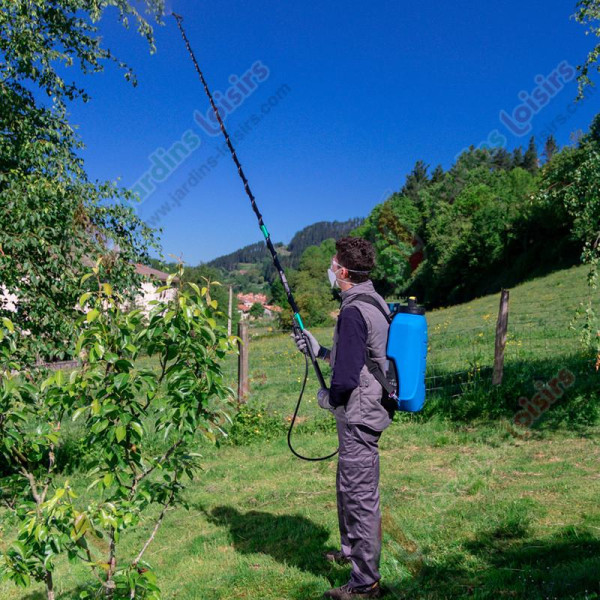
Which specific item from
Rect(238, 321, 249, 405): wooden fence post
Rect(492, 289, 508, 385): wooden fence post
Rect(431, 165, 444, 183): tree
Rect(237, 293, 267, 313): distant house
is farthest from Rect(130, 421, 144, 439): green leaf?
Rect(237, 293, 267, 313): distant house

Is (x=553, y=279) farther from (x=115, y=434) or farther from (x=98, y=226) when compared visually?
(x=115, y=434)

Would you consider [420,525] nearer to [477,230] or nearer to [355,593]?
[355,593]

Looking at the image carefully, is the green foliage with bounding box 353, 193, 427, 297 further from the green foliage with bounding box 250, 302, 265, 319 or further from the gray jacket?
the gray jacket

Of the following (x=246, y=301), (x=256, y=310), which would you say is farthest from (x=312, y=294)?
(x=246, y=301)

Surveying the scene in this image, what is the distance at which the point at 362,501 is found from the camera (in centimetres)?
408

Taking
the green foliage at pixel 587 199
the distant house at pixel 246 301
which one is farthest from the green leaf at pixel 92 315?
the distant house at pixel 246 301

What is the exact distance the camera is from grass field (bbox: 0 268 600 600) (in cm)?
445

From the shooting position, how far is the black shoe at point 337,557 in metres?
4.84

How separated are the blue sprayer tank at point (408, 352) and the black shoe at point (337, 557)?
1760 millimetres

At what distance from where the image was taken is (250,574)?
4.84 metres

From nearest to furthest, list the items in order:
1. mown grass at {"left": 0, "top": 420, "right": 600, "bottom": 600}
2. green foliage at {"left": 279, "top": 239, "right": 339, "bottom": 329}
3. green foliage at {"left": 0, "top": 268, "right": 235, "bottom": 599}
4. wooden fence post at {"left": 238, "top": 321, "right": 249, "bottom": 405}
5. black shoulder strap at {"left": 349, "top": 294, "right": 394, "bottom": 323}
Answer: green foliage at {"left": 0, "top": 268, "right": 235, "bottom": 599}
black shoulder strap at {"left": 349, "top": 294, "right": 394, "bottom": 323}
mown grass at {"left": 0, "top": 420, "right": 600, "bottom": 600}
wooden fence post at {"left": 238, "top": 321, "right": 249, "bottom": 405}
green foliage at {"left": 279, "top": 239, "right": 339, "bottom": 329}
